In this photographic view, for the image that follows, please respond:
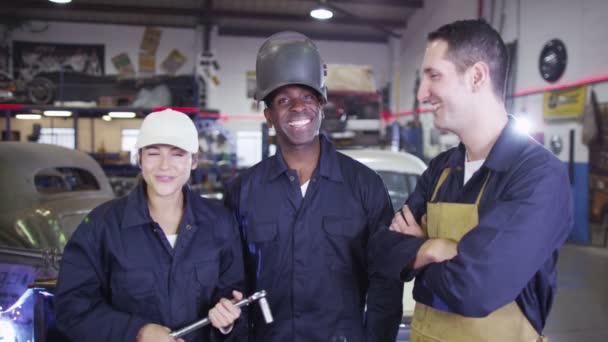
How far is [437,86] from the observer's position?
5.45ft

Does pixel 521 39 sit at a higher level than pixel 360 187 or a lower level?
higher

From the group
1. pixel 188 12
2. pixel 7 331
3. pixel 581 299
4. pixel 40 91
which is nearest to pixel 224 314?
pixel 7 331

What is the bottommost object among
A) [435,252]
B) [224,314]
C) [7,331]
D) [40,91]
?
[7,331]

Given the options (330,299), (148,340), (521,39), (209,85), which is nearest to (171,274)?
(148,340)

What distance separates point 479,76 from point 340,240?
798 millimetres

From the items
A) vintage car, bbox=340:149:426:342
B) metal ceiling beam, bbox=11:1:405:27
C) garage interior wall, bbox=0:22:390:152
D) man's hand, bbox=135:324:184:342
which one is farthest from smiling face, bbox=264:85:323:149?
metal ceiling beam, bbox=11:1:405:27

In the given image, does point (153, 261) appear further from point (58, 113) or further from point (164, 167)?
point (58, 113)

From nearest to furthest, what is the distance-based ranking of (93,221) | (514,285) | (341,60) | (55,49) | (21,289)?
(514,285), (93,221), (21,289), (55,49), (341,60)

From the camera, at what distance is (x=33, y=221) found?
3.93 metres

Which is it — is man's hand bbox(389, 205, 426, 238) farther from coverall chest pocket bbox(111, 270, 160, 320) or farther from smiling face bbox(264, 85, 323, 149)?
coverall chest pocket bbox(111, 270, 160, 320)

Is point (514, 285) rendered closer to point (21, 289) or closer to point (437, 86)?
point (437, 86)

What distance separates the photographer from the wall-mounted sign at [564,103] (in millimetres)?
8078

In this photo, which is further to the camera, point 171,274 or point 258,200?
point 258,200

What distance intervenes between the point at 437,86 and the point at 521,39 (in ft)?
31.2
